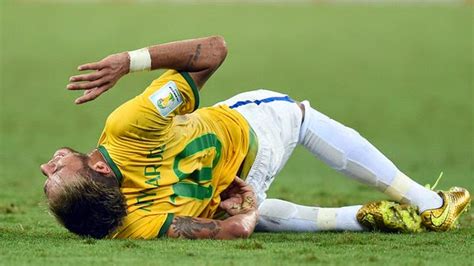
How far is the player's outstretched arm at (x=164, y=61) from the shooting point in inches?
227

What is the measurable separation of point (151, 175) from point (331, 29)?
53.9 feet

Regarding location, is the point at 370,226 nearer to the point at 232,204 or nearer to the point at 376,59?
the point at 232,204

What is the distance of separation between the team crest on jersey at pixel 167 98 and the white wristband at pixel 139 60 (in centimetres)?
15

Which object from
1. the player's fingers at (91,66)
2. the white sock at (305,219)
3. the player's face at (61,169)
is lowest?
the white sock at (305,219)

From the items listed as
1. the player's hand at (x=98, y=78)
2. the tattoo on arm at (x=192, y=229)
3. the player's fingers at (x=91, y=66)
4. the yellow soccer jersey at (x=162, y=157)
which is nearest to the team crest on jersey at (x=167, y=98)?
the yellow soccer jersey at (x=162, y=157)

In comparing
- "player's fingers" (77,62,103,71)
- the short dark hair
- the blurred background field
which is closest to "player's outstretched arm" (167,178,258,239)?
the blurred background field

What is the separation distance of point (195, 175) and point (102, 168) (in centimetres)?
52

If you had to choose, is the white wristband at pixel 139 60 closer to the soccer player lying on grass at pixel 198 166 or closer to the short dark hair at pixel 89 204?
the soccer player lying on grass at pixel 198 166

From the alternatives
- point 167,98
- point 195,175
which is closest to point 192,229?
point 195,175

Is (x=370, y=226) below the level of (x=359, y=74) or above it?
above

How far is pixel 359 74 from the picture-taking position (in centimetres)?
1886

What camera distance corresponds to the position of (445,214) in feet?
21.9

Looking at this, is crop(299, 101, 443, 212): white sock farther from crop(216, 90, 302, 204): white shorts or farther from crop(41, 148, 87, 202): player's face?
crop(41, 148, 87, 202): player's face

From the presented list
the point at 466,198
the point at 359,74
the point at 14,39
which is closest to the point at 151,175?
the point at 466,198
